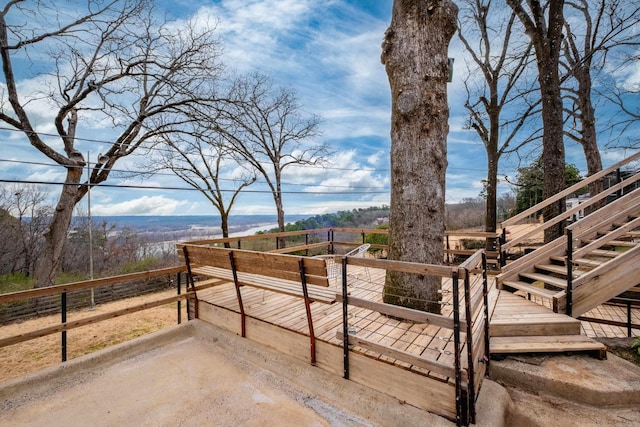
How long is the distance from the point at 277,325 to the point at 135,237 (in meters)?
24.3

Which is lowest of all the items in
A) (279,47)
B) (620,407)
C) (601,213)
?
(620,407)

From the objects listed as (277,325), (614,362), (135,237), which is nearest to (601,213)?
(614,362)

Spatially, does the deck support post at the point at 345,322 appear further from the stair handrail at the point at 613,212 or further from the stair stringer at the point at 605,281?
the stair handrail at the point at 613,212

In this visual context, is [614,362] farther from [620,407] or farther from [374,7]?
[374,7]

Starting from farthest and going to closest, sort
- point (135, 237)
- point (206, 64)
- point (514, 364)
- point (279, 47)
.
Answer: point (135, 237) → point (206, 64) → point (279, 47) → point (514, 364)

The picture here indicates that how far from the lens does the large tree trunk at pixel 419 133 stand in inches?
133

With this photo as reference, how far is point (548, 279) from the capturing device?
4305 millimetres

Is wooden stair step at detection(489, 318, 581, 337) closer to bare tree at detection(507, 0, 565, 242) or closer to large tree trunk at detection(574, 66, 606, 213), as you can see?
bare tree at detection(507, 0, 565, 242)

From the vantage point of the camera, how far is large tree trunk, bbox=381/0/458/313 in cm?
338

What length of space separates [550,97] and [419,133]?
17.4 ft

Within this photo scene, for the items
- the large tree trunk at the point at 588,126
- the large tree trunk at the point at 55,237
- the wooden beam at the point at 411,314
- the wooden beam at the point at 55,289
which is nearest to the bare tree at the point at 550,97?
the large tree trunk at the point at 588,126

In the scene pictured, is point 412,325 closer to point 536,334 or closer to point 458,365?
point 458,365

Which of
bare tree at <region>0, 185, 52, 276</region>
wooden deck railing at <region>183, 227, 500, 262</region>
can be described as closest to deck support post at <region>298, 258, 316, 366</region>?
wooden deck railing at <region>183, 227, 500, 262</region>

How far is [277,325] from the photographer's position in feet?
11.3
